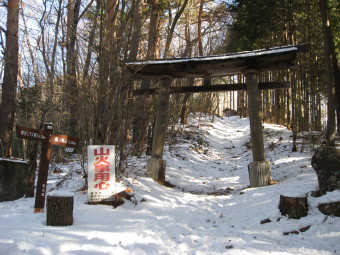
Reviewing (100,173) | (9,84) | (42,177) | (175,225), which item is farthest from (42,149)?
(9,84)

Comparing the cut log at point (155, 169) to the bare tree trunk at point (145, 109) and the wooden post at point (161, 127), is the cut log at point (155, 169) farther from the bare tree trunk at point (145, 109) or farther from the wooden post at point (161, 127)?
the bare tree trunk at point (145, 109)

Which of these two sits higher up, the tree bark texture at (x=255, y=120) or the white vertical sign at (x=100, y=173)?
the tree bark texture at (x=255, y=120)

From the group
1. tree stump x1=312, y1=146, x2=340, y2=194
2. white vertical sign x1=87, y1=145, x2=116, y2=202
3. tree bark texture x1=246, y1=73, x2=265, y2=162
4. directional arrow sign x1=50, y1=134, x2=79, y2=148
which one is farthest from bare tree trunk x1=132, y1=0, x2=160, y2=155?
tree stump x1=312, y1=146, x2=340, y2=194

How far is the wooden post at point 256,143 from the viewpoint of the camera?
8.14 m

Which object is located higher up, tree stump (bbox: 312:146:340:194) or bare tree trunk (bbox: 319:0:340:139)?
bare tree trunk (bbox: 319:0:340:139)

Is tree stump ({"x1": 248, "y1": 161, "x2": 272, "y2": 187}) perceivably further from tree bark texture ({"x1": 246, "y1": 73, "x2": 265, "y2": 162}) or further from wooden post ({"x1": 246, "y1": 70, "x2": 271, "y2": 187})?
tree bark texture ({"x1": 246, "y1": 73, "x2": 265, "y2": 162})

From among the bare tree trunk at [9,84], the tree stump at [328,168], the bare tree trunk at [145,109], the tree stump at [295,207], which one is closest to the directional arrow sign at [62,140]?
the bare tree trunk at [145,109]

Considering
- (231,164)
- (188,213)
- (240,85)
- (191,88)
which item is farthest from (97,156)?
(231,164)

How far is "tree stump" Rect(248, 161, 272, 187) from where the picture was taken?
319 inches

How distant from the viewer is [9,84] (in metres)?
10.6

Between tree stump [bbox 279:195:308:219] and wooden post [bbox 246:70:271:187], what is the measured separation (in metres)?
2.65

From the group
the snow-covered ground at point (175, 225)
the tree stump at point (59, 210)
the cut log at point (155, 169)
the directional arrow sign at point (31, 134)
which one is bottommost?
the snow-covered ground at point (175, 225)

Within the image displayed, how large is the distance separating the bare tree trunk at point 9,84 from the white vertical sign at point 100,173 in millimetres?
5253

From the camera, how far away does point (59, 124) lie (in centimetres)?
1059
